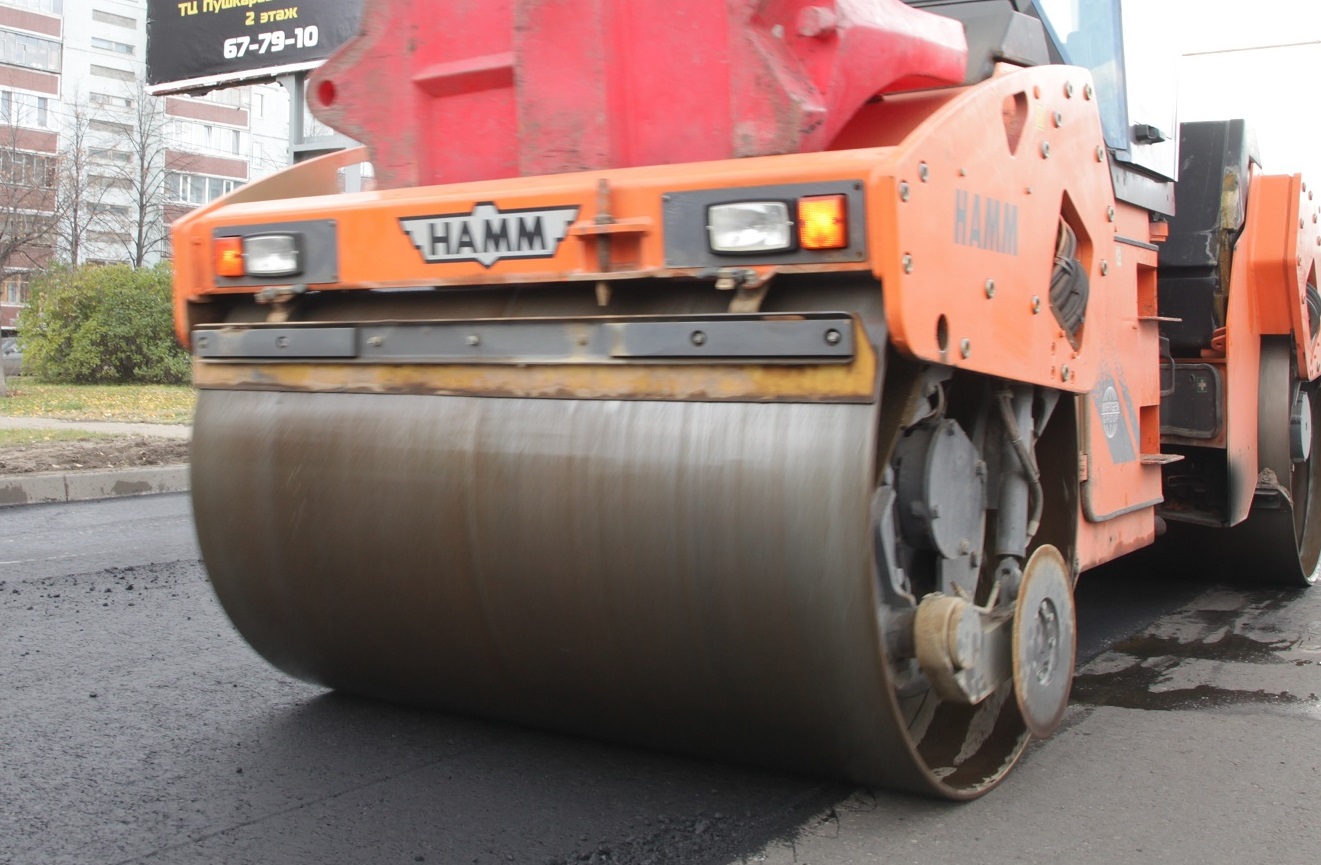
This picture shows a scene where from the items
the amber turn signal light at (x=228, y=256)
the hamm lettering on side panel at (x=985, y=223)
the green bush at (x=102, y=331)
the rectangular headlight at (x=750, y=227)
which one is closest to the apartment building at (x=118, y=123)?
the green bush at (x=102, y=331)

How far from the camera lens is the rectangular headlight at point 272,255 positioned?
3.35 meters

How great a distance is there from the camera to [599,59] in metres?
3.21

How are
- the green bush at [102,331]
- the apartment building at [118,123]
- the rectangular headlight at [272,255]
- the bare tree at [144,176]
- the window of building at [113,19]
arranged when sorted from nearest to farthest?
1. the rectangular headlight at [272,255]
2. the green bush at [102,331]
3. the bare tree at [144,176]
4. the apartment building at [118,123]
5. the window of building at [113,19]

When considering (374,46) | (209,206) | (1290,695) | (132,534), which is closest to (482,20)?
(374,46)

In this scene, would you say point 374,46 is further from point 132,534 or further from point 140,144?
point 140,144

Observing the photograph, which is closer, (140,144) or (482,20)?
(482,20)

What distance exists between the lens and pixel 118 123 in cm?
4697

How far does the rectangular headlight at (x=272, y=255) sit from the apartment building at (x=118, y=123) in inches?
1583

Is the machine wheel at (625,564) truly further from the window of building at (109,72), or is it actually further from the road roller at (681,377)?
the window of building at (109,72)

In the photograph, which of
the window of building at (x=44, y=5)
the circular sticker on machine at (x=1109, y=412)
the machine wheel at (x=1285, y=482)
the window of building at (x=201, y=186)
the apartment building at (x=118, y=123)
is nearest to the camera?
the circular sticker on machine at (x=1109, y=412)

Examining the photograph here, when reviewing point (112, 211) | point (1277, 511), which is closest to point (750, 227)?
point (1277, 511)

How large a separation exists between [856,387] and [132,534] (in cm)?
619

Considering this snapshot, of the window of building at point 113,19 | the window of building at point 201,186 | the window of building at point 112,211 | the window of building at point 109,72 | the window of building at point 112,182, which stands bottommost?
the window of building at point 112,211

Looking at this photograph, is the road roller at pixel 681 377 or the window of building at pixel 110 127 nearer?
the road roller at pixel 681 377
